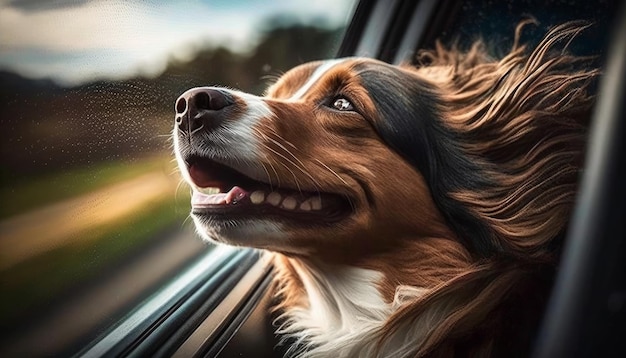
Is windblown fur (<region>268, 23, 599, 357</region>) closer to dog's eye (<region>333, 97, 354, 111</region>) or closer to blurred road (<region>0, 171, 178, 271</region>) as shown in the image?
dog's eye (<region>333, 97, 354, 111</region>)

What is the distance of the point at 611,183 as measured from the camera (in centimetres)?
78

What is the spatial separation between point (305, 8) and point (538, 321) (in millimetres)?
878

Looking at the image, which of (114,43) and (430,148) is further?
(430,148)

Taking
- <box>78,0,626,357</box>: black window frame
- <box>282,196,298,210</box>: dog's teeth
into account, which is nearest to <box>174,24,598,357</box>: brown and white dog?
<box>282,196,298,210</box>: dog's teeth

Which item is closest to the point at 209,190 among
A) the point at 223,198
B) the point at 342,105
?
the point at 223,198

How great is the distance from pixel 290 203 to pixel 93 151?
0.97ft

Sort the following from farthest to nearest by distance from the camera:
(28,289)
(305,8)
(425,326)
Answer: (305,8) → (425,326) → (28,289)

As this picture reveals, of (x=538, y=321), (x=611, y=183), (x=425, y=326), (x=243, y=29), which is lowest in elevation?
(x=425, y=326)

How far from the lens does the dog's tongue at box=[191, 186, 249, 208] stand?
3.59 feet

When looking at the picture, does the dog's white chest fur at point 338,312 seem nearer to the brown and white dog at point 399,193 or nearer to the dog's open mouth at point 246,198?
the brown and white dog at point 399,193

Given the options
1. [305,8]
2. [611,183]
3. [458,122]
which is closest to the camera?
[611,183]

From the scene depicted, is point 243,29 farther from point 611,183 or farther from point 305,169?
point 611,183

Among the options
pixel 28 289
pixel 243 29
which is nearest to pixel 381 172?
pixel 243 29

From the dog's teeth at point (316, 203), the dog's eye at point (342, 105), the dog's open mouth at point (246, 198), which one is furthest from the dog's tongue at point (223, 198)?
the dog's eye at point (342, 105)
